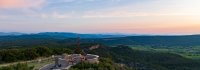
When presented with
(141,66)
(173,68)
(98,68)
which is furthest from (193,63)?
(98,68)

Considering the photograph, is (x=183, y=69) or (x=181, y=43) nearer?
(x=183, y=69)

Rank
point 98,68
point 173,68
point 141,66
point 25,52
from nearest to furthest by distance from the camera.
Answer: point 98,68
point 25,52
point 141,66
point 173,68

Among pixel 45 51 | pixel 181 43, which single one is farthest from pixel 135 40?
pixel 45 51

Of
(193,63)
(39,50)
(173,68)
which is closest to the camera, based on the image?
(39,50)

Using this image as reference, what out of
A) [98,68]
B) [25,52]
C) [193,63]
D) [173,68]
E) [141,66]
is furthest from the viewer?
[193,63]

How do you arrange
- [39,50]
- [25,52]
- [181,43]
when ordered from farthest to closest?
[181,43]
[39,50]
[25,52]

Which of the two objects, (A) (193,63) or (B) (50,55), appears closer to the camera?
(B) (50,55)

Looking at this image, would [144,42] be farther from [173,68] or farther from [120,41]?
[173,68]

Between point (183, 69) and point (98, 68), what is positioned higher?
point (98, 68)

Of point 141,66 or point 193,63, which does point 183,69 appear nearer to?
point 141,66
